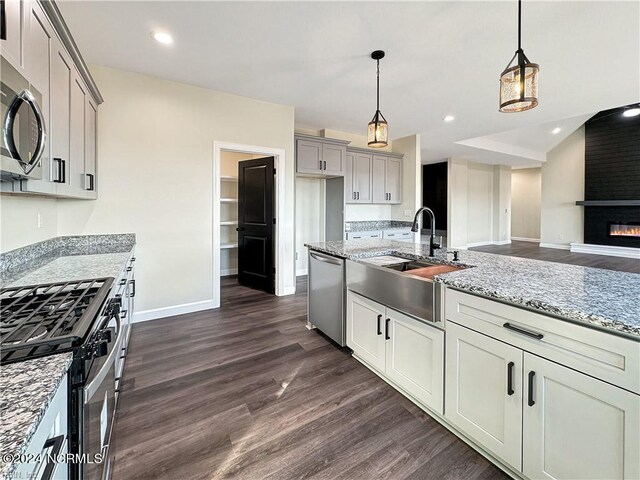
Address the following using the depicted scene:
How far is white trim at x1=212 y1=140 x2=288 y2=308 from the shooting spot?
3754mm

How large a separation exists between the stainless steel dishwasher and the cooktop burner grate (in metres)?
1.68

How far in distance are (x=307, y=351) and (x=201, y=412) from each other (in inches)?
40.6

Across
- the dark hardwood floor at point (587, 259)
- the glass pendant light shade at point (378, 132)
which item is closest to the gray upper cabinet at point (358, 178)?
the glass pendant light shade at point (378, 132)

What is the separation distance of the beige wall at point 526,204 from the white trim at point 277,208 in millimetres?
10680

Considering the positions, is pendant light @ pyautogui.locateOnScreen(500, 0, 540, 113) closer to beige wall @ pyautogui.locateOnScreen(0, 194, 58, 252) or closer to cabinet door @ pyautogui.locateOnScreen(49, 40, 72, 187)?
cabinet door @ pyautogui.locateOnScreen(49, 40, 72, 187)

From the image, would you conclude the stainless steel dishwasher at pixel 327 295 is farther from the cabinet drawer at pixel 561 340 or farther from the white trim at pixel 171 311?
the white trim at pixel 171 311

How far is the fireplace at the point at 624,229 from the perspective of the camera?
23.2 ft

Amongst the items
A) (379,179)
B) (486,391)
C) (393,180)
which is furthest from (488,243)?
(486,391)

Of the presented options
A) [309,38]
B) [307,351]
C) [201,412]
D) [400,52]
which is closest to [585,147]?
[400,52]

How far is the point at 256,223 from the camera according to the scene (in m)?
4.65

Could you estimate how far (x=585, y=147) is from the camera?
25.6 ft

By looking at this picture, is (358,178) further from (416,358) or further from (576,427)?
(576,427)

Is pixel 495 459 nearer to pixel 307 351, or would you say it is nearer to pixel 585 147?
pixel 307 351

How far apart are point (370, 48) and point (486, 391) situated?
2.89m
